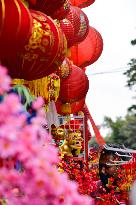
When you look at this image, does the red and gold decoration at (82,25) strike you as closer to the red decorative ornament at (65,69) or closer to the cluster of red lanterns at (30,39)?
the red decorative ornament at (65,69)

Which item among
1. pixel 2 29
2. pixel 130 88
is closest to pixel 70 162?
pixel 2 29

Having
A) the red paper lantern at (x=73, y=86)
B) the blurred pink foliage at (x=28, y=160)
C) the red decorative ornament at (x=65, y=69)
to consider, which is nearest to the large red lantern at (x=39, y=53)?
the blurred pink foliage at (x=28, y=160)

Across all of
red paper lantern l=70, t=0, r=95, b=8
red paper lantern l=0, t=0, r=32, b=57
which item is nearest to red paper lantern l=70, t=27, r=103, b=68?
red paper lantern l=70, t=0, r=95, b=8

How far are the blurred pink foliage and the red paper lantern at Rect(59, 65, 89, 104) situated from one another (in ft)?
22.2

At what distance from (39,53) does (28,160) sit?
2.67 m

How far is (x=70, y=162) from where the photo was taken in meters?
8.73

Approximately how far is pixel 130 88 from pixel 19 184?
104ft

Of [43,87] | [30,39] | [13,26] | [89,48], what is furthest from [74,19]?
[13,26]

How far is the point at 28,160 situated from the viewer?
1408 mm

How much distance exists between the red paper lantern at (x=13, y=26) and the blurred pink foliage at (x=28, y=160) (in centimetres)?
214

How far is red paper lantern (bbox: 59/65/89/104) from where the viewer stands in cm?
838

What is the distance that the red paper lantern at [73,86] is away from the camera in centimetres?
838

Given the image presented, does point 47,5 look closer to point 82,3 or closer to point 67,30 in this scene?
point 67,30

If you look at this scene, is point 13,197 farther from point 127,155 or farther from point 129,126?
point 129,126
